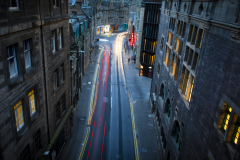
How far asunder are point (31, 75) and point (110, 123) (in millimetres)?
17634

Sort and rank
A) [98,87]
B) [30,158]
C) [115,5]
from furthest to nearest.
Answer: [115,5] → [98,87] → [30,158]

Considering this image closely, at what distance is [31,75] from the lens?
13656 mm

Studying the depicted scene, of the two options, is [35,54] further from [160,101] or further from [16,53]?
[160,101]

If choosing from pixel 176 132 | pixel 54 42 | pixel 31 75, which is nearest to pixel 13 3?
pixel 31 75

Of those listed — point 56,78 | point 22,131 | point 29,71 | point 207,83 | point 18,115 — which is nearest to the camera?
point 207,83

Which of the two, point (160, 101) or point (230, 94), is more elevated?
point (230, 94)

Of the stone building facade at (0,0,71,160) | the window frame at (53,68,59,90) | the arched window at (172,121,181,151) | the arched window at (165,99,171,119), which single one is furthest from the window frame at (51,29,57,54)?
the arched window at (165,99,171,119)

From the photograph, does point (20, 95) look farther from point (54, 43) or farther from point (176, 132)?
point (176, 132)

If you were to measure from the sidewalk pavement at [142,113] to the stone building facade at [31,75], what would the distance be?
36.4ft

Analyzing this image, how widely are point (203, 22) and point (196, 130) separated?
7.66m

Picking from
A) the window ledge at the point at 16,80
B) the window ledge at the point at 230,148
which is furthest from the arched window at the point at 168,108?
the window ledge at the point at 16,80

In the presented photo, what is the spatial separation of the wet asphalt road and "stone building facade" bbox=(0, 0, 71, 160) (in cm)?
583

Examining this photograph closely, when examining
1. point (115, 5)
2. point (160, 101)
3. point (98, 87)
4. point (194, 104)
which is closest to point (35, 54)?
point (194, 104)

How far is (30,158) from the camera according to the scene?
14703 mm
